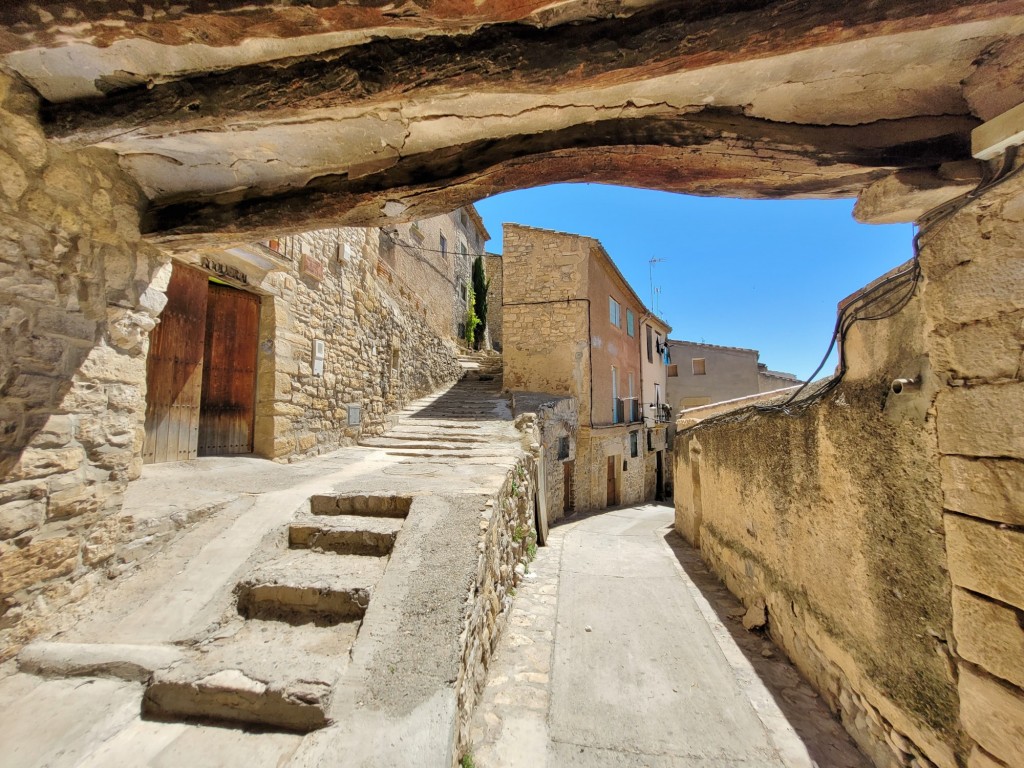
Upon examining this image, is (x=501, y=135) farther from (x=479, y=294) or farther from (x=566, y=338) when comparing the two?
(x=479, y=294)

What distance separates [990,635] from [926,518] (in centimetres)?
58

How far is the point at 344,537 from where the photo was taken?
3299 mm

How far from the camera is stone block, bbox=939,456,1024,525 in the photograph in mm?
1598

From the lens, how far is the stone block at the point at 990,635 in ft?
5.27

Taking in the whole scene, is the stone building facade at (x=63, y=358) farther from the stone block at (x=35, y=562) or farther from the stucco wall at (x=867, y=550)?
the stucco wall at (x=867, y=550)

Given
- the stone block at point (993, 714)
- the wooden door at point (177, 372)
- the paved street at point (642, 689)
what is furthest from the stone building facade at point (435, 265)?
the stone block at point (993, 714)

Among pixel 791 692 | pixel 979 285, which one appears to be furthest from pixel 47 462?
pixel 791 692

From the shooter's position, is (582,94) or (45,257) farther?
(45,257)

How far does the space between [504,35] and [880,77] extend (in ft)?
4.91

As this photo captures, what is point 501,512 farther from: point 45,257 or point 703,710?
point 45,257

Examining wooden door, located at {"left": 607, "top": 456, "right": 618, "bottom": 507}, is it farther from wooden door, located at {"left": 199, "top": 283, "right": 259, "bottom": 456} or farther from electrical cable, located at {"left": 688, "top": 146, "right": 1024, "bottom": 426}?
wooden door, located at {"left": 199, "top": 283, "right": 259, "bottom": 456}

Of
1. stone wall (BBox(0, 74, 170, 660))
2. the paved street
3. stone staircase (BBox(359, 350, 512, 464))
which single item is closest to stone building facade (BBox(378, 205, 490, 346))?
stone staircase (BBox(359, 350, 512, 464))

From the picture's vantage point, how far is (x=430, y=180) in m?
2.21

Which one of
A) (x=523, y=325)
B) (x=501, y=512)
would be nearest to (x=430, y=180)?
(x=501, y=512)
